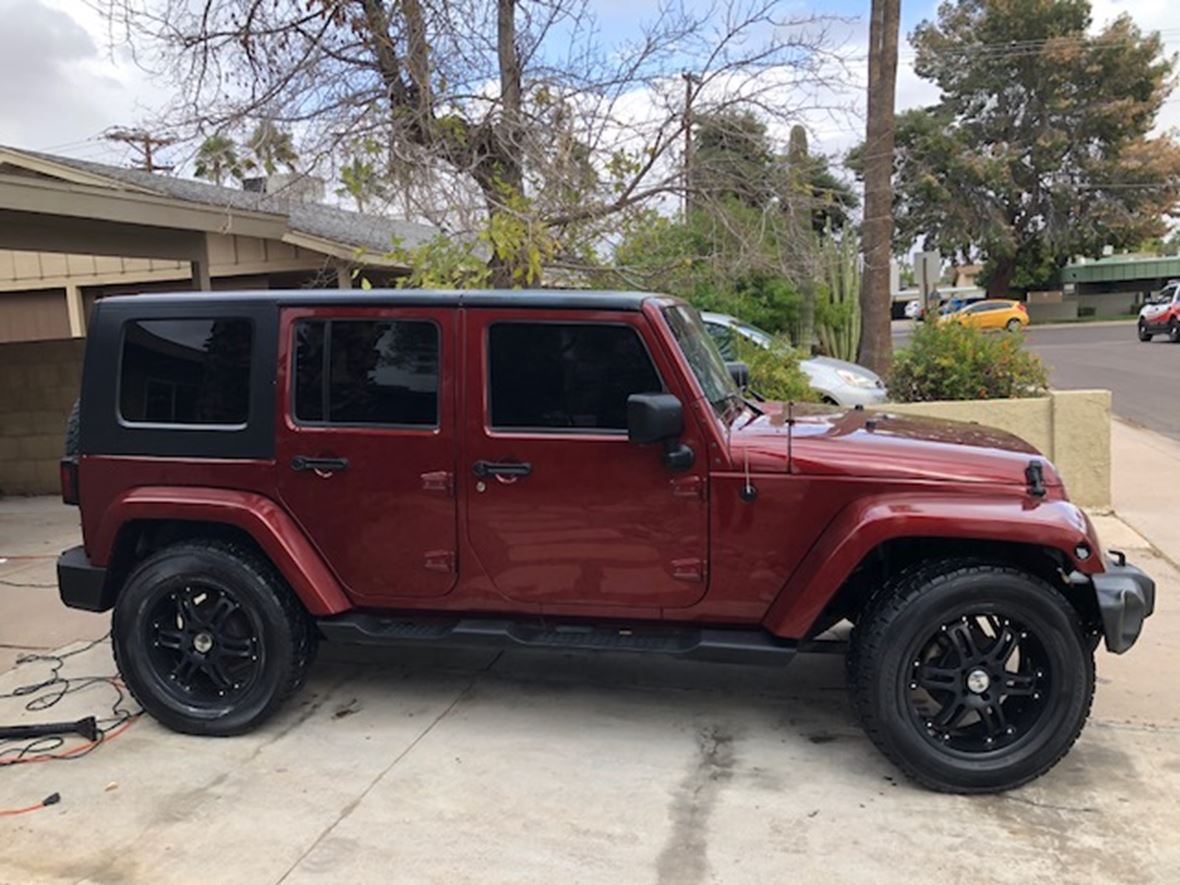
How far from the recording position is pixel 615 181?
7.63 meters

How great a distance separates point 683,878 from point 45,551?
279 inches

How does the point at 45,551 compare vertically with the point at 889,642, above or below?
below

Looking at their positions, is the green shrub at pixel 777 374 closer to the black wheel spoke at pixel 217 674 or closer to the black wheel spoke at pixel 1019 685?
the black wheel spoke at pixel 1019 685

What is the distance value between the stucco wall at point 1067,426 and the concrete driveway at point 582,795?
11.8 feet

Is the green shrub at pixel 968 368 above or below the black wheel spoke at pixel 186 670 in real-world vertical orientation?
above

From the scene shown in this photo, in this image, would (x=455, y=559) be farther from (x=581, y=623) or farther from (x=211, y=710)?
(x=211, y=710)

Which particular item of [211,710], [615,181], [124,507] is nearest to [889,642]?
[211,710]

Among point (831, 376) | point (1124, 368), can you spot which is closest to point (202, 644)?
point (831, 376)

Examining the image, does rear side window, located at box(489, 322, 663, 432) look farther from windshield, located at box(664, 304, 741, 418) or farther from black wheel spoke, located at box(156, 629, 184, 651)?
black wheel spoke, located at box(156, 629, 184, 651)

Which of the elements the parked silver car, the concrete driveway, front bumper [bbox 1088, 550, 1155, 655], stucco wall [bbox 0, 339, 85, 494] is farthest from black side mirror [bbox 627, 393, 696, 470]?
stucco wall [bbox 0, 339, 85, 494]

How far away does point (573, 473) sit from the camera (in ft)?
12.5

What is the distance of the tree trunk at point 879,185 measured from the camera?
10.8 metres

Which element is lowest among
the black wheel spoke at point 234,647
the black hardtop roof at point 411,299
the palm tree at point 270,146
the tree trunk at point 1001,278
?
the black wheel spoke at point 234,647

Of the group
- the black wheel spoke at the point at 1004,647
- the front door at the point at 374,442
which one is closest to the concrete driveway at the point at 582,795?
the black wheel spoke at the point at 1004,647
